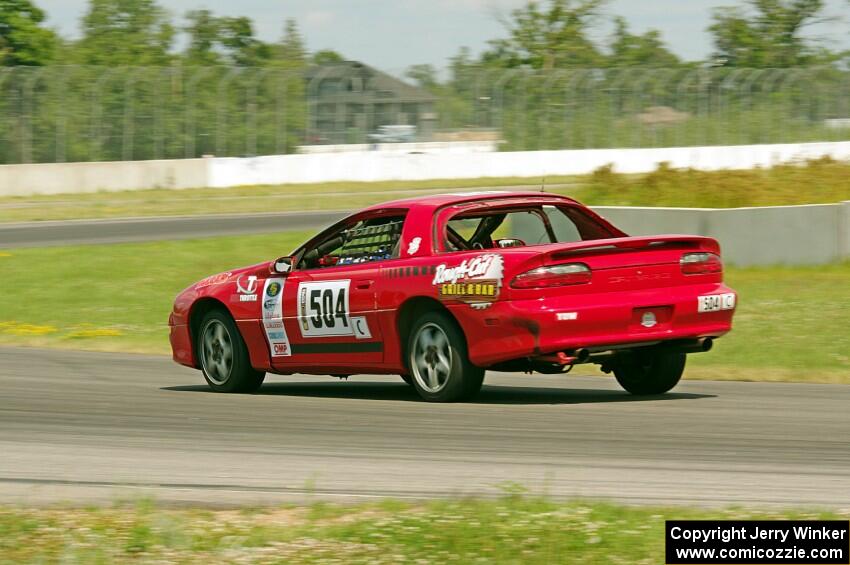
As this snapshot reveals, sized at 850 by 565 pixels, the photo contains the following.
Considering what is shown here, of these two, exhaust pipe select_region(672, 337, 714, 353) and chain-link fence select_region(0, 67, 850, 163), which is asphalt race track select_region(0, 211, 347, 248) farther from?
exhaust pipe select_region(672, 337, 714, 353)

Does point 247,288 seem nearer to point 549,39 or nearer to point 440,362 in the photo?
point 440,362

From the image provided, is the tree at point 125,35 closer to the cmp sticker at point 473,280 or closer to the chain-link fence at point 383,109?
the chain-link fence at point 383,109

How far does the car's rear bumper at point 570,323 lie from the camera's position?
31.7ft

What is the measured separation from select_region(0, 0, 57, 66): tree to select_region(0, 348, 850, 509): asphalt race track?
89946 millimetres

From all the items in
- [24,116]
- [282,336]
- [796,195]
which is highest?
[24,116]

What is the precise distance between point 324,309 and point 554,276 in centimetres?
212

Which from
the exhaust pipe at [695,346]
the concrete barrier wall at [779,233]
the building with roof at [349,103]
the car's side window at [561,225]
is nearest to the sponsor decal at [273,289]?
the car's side window at [561,225]

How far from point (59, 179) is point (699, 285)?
34.4 meters

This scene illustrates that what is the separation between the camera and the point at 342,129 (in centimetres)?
4647

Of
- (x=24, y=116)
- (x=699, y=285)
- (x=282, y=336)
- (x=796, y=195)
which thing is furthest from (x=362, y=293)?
(x=24, y=116)

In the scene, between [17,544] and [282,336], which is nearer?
[17,544]

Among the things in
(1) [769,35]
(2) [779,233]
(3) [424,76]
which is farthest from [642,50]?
(2) [779,233]

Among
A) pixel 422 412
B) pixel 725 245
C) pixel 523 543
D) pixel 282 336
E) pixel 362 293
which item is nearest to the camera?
pixel 523 543

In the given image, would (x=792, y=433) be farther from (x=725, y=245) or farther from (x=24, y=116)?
(x=24, y=116)
